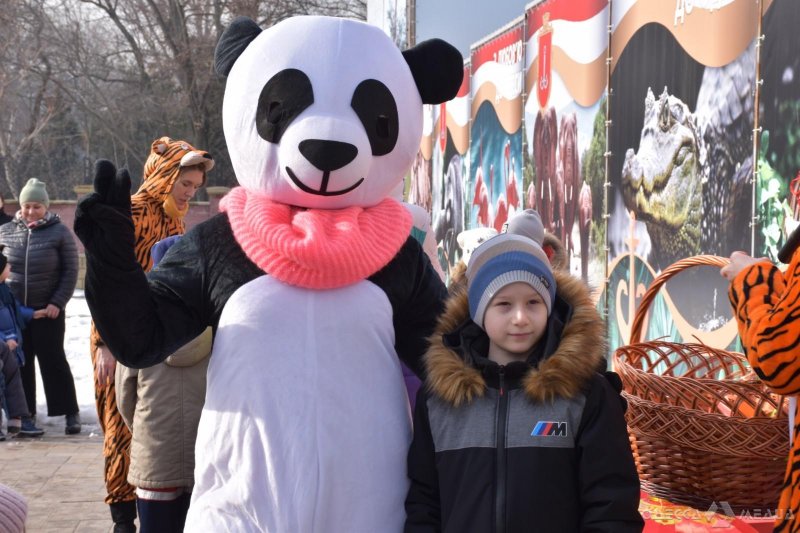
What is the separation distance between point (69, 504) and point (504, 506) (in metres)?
4.06

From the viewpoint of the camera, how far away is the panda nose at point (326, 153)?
220 centimetres

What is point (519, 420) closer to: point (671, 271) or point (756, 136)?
point (671, 271)

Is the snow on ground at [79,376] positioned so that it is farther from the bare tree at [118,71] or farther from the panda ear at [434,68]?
the bare tree at [118,71]

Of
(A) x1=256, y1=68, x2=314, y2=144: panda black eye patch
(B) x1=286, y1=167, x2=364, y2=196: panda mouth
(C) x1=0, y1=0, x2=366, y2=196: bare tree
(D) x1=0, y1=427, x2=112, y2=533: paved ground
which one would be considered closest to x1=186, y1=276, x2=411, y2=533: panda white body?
(B) x1=286, y1=167, x2=364, y2=196: panda mouth

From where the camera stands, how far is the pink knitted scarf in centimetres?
215

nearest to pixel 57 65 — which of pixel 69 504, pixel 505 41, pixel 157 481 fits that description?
pixel 505 41

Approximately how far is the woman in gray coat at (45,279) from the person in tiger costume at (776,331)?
591cm

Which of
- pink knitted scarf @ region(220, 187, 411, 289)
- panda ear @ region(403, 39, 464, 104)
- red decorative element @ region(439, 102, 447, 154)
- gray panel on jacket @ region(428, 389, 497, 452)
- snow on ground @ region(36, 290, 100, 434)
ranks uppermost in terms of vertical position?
red decorative element @ region(439, 102, 447, 154)

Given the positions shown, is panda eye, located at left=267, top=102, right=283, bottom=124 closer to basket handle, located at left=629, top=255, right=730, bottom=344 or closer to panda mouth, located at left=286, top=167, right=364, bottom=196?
panda mouth, located at left=286, top=167, right=364, bottom=196

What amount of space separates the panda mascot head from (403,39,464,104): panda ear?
71 millimetres

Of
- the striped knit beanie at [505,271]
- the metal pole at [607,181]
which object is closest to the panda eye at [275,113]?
the striped knit beanie at [505,271]

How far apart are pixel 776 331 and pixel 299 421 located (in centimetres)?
110

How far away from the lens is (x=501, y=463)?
1991mm

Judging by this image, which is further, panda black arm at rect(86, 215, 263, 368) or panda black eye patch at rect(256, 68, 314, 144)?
panda black eye patch at rect(256, 68, 314, 144)
